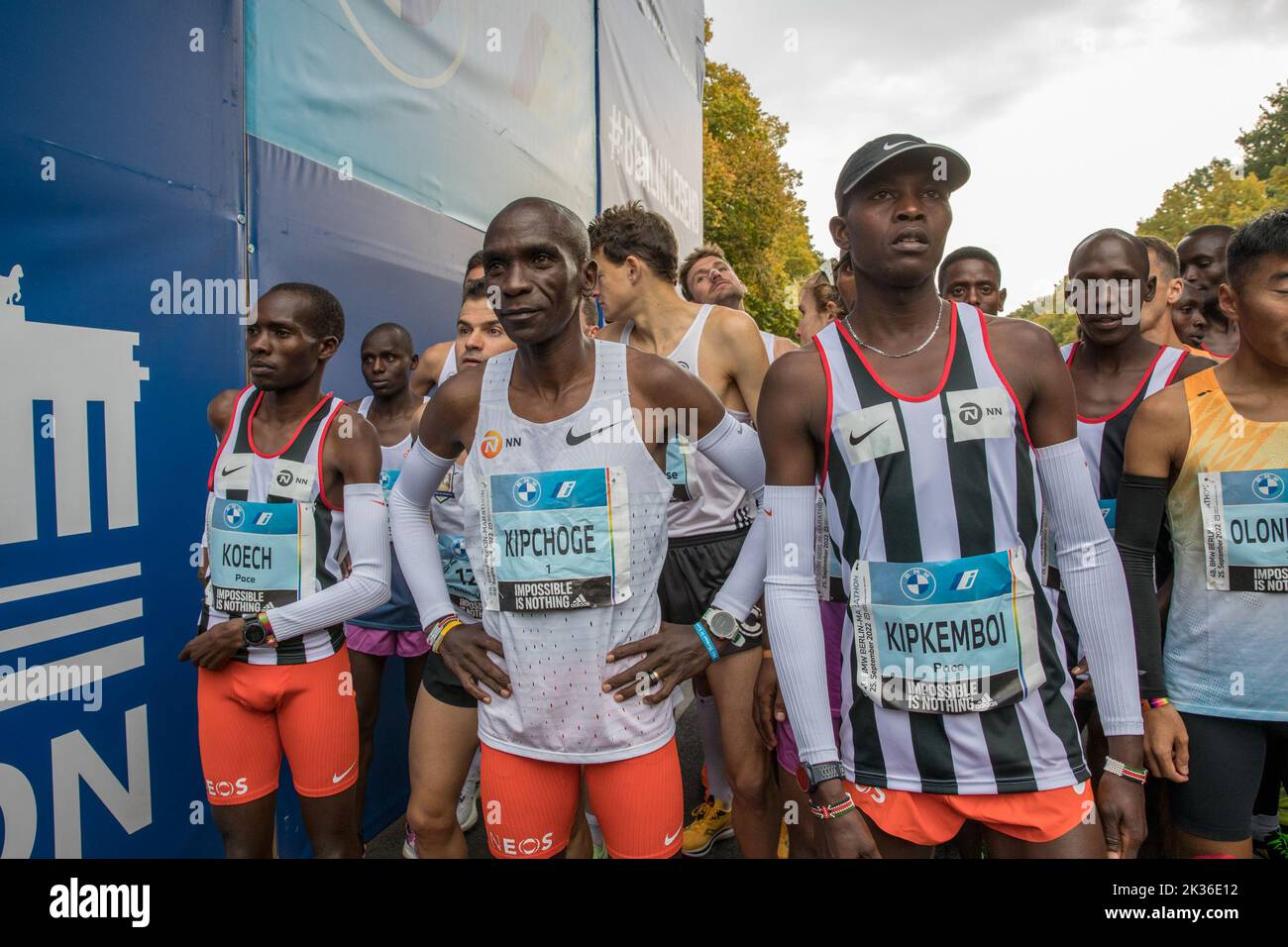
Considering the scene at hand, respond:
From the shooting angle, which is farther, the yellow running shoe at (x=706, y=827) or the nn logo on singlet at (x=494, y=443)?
the yellow running shoe at (x=706, y=827)

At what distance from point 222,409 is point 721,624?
2.15m

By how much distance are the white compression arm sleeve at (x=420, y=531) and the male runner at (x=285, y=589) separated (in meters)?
0.28

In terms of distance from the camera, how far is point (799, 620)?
1.94 metres

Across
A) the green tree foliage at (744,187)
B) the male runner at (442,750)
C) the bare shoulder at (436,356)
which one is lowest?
the male runner at (442,750)

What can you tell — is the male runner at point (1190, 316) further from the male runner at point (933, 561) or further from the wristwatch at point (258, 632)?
the wristwatch at point (258, 632)

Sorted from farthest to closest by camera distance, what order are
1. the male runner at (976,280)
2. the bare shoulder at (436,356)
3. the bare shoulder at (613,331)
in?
1. the bare shoulder at (436,356)
2. the male runner at (976,280)
3. the bare shoulder at (613,331)

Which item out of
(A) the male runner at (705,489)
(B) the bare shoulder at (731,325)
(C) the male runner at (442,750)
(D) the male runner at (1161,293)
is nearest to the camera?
(C) the male runner at (442,750)

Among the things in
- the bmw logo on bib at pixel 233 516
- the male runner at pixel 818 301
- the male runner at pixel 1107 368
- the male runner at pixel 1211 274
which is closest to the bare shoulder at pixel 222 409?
the bmw logo on bib at pixel 233 516

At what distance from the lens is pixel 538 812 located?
222 centimetres

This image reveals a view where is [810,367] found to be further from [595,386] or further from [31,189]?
[31,189]

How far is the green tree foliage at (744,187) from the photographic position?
81.5 feet

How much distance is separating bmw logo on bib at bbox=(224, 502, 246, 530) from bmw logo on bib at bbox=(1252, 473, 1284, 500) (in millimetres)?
2866
